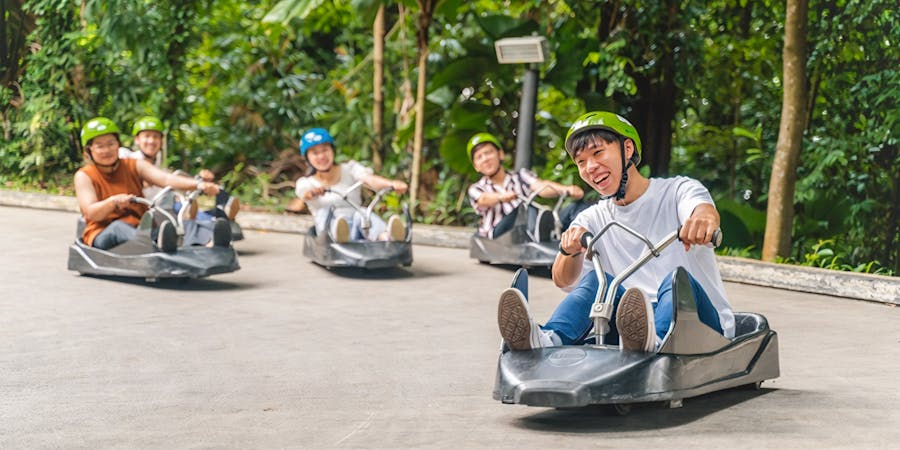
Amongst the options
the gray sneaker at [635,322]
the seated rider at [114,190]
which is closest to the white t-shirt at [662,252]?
the gray sneaker at [635,322]

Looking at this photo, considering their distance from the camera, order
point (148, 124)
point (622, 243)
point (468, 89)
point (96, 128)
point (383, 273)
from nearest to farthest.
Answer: point (622, 243) < point (96, 128) < point (383, 273) < point (148, 124) < point (468, 89)

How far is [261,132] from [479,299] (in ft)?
30.2

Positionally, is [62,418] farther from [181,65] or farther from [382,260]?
[181,65]

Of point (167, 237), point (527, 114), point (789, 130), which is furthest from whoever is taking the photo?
point (527, 114)

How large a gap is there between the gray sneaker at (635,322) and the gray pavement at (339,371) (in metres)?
0.32

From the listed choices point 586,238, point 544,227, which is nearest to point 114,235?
point 544,227

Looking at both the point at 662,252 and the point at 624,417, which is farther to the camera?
the point at 662,252

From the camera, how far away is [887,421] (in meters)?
5.17

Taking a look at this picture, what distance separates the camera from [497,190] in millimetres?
11398

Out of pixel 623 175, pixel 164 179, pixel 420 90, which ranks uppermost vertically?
pixel 420 90

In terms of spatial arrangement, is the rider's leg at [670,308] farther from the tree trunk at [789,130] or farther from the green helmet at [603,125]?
the tree trunk at [789,130]

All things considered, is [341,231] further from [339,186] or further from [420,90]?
[420,90]

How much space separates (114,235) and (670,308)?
229 inches

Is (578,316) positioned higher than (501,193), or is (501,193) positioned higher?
(501,193)
